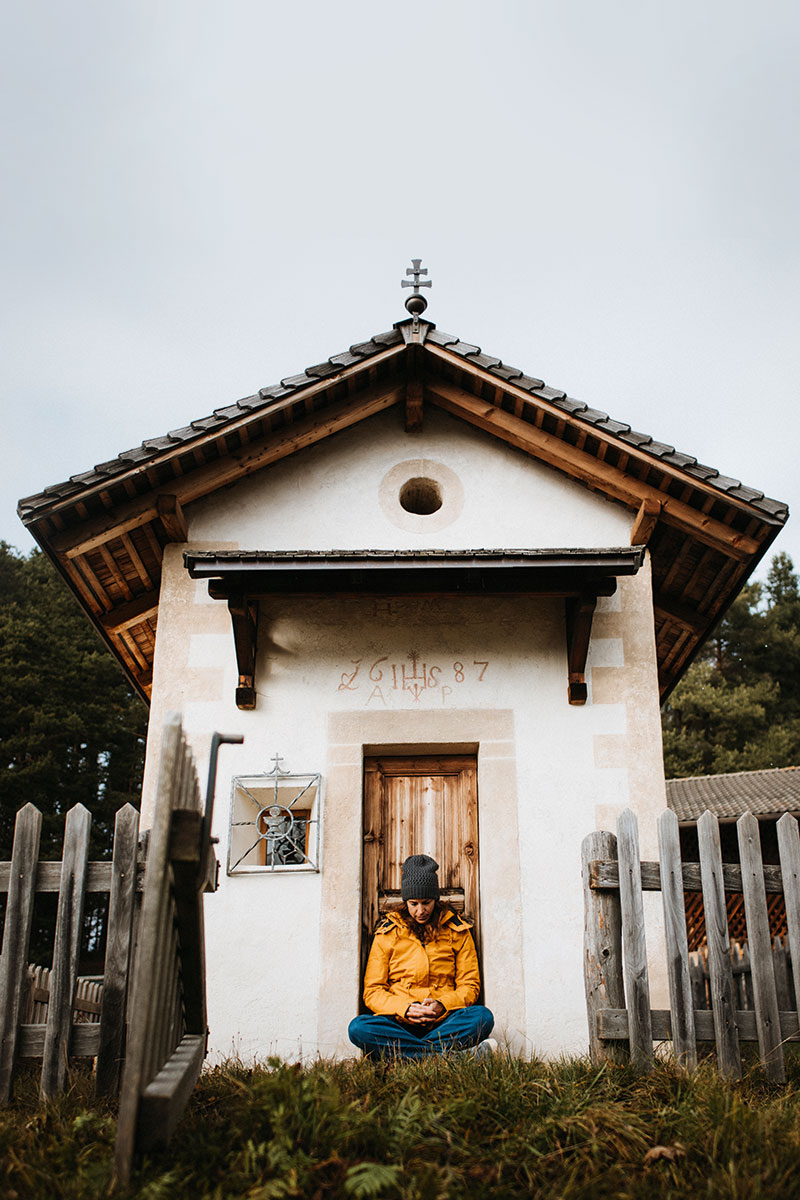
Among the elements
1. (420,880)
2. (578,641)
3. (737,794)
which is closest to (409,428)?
(578,641)

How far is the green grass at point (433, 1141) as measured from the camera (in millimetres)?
3309

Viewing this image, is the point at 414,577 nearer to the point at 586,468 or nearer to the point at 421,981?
the point at 586,468

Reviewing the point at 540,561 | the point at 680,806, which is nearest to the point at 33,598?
the point at 680,806

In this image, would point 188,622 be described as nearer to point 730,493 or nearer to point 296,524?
point 296,524

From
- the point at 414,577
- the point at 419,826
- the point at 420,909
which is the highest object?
the point at 414,577

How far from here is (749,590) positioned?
3198cm

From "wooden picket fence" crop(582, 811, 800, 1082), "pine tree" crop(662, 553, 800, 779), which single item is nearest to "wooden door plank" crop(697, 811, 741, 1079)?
"wooden picket fence" crop(582, 811, 800, 1082)

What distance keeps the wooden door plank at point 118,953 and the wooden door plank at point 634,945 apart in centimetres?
247

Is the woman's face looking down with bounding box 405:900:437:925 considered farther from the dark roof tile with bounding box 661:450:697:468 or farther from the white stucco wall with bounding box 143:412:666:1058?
the dark roof tile with bounding box 661:450:697:468

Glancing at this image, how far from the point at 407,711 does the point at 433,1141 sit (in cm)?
383

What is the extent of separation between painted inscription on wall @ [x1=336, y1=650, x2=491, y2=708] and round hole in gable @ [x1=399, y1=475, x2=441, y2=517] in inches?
57.4

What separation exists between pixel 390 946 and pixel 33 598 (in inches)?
951

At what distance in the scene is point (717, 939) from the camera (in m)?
5.12

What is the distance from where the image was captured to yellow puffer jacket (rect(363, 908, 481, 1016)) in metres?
5.91
